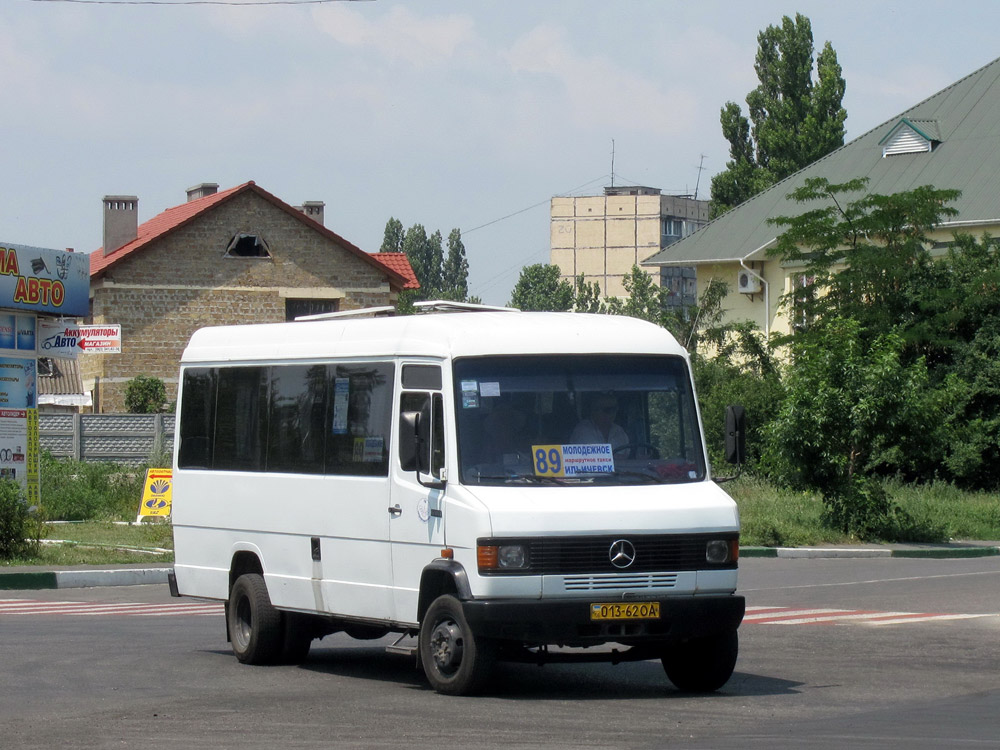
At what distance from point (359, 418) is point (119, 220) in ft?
170

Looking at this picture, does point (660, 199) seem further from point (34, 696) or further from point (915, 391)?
point (34, 696)

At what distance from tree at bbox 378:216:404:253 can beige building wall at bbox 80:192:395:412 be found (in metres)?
65.9

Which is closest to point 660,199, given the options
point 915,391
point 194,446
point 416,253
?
point 416,253

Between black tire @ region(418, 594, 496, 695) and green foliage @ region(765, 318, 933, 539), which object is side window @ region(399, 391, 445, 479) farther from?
green foliage @ region(765, 318, 933, 539)

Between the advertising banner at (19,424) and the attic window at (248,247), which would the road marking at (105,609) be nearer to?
the advertising banner at (19,424)

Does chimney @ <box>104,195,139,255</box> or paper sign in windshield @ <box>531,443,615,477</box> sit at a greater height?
chimney @ <box>104,195,139,255</box>

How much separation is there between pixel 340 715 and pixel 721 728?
7.39 ft

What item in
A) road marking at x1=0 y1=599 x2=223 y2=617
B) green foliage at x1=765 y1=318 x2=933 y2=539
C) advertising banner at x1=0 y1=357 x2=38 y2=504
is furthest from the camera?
green foliage at x1=765 y1=318 x2=933 y2=539

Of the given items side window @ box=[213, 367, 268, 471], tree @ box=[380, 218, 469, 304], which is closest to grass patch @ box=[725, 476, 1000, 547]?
side window @ box=[213, 367, 268, 471]

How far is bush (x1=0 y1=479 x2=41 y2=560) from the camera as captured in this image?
70.5 ft

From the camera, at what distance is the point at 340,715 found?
9.50 m

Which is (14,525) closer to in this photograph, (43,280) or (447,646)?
(43,280)

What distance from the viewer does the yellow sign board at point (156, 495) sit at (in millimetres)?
28234

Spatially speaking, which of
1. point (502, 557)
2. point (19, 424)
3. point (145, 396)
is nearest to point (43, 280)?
point (19, 424)
